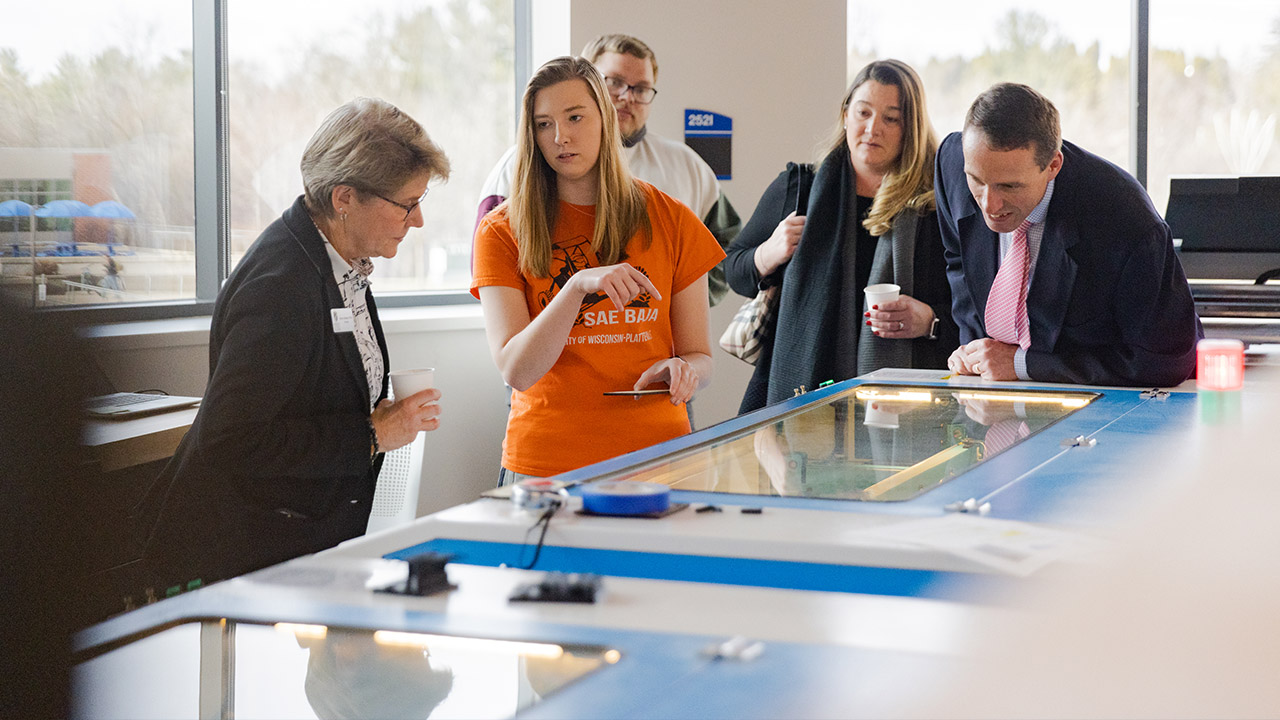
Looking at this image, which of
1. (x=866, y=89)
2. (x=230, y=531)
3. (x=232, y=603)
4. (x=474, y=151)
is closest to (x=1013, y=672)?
(x=232, y=603)

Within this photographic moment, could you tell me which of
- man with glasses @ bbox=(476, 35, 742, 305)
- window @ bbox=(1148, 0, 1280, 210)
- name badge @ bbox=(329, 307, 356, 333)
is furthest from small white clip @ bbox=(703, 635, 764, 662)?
window @ bbox=(1148, 0, 1280, 210)

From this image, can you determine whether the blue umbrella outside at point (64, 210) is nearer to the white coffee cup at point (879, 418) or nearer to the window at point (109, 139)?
the window at point (109, 139)

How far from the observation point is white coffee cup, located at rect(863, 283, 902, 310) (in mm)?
2568

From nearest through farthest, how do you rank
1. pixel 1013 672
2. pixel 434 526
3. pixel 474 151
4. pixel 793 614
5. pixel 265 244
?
pixel 1013 672
pixel 793 614
pixel 434 526
pixel 265 244
pixel 474 151

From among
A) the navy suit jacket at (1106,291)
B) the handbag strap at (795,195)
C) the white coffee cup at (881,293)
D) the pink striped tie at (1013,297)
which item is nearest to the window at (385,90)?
the handbag strap at (795,195)

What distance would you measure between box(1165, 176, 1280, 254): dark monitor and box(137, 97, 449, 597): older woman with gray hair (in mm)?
2841

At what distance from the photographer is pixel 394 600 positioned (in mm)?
1010

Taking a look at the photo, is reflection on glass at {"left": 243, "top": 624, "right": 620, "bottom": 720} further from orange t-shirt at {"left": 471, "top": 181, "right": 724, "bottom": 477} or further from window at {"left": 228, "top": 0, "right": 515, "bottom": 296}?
window at {"left": 228, "top": 0, "right": 515, "bottom": 296}

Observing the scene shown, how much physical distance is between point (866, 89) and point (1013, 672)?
220 cm

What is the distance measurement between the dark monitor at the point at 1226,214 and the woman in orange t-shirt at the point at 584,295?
227 cm

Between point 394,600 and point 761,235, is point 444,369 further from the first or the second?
point 394,600

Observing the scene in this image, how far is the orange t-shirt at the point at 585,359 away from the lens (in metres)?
2.15

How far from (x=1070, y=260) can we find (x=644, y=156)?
1658 millimetres

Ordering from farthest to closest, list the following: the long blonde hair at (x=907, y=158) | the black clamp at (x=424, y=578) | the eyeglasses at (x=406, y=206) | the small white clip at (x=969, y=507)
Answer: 1. the long blonde hair at (x=907, y=158)
2. the eyeglasses at (x=406, y=206)
3. the small white clip at (x=969, y=507)
4. the black clamp at (x=424, y=578)
